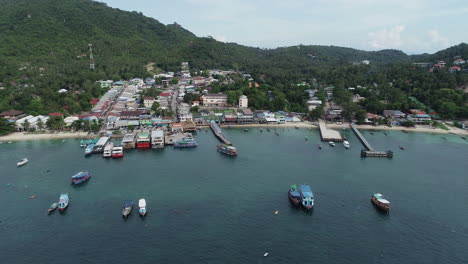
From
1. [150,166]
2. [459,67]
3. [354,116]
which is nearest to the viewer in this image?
[150,166]

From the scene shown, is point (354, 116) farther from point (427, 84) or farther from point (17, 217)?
point (17, 217)

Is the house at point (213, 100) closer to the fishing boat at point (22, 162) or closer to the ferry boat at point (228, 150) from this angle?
the ferry boat at point (228, 150)

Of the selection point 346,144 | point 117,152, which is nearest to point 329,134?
point 346,144

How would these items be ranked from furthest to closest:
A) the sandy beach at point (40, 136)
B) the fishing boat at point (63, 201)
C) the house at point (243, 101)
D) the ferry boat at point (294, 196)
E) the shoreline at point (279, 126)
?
1. the house at point (243, 101)
2. the shoreline at point (279, 126)
3. the sandy beach at point (40, 136)
4. the ferry boat at point (294, 196)
5. the fishing boat at point (63, 201)

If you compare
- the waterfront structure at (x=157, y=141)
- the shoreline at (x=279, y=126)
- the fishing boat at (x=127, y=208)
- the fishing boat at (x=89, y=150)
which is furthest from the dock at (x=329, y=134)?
the fishing boat at (x=89, y=150)

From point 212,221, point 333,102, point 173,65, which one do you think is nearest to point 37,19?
point 173,65

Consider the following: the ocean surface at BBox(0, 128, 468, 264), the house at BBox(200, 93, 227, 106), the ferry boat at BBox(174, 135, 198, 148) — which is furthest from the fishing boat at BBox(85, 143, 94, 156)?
the house at BBox(200, 93, 227, 106)
